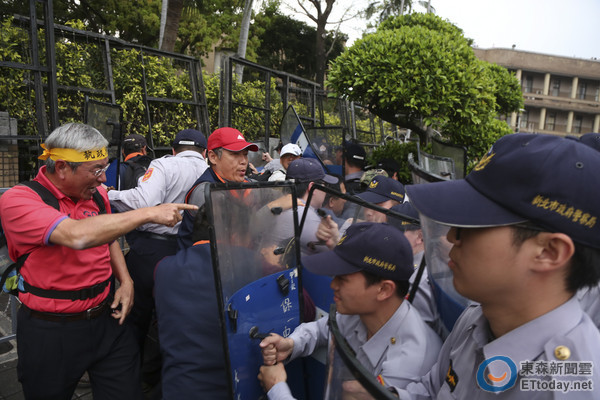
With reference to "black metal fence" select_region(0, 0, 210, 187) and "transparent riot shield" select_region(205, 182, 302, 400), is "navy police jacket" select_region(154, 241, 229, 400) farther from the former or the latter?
"black metal fence" select_region(0, 0, 210, 187)

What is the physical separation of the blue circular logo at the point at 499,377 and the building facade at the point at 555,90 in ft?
171

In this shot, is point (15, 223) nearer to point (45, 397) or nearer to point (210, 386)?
point (45, 397)

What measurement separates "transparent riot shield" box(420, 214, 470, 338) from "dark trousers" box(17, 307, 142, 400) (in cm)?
183

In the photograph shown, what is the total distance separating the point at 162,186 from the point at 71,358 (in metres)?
1.48

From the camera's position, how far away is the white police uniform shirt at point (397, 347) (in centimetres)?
148

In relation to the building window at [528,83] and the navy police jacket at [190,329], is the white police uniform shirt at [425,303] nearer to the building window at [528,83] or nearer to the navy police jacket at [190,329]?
the navy police jacket at [190,329]

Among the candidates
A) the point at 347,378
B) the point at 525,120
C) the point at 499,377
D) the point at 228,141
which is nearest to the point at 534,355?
the point at 499,377

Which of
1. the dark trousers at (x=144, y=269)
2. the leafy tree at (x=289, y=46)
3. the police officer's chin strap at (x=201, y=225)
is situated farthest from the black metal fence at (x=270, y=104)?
the leafy tree at (x=289, y=46)

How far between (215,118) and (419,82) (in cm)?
563

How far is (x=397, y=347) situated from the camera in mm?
1578

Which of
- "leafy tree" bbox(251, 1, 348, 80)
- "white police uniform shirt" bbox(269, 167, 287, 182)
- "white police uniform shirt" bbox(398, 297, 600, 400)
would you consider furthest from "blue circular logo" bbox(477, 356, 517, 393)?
"leafy tree" bbox(251, 1, 348, 80)

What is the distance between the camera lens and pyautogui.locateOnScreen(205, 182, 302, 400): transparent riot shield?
5.95ft

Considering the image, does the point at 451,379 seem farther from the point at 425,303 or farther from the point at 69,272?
the point at 69,272

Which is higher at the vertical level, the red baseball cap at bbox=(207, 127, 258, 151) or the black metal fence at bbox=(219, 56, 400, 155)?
the black metal fence at bbox=(219, 56, 400, 155)
